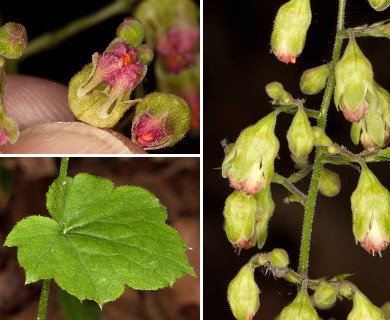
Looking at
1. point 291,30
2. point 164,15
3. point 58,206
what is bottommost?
point 58,206

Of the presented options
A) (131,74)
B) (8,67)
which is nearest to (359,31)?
(131,74)

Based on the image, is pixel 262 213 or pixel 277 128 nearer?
pixel 262 213

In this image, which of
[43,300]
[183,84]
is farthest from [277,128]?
[43,300]

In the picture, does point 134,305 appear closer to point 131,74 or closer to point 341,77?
point 131,74

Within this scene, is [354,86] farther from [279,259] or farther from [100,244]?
[100,244]

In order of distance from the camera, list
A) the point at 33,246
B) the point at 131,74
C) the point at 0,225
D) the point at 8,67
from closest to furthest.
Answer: the point at 33,246 < the point at 131,74 < the point at 8,67 < the point at 0,225

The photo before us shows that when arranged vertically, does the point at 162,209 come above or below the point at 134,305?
above

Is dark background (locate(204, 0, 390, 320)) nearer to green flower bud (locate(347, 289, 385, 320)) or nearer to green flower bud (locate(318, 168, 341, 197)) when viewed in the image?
green flower bud (locate(318, 168, 341, 197))
